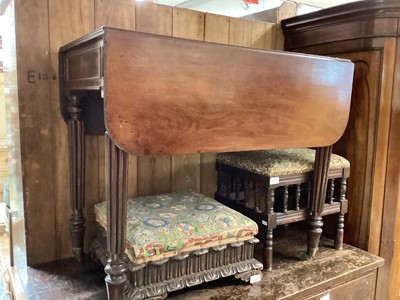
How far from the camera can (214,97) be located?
995 mm

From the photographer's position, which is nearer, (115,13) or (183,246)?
(183,246)

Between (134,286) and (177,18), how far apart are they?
1.07m

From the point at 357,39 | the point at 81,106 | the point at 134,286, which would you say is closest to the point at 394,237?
the point at 357,39

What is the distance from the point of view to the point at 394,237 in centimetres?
164

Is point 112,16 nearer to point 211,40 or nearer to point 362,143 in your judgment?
point 211,40

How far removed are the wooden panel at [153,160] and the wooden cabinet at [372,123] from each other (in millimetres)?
690

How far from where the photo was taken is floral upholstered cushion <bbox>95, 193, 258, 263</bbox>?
1.05 meters

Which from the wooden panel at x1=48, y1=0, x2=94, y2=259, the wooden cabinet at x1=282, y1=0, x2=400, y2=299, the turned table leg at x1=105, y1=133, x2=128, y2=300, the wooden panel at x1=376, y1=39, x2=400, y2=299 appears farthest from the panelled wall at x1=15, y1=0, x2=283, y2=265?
the wooden panel at x1=376, y1=39, x2=400, y2=299

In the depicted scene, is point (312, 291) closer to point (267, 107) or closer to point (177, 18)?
point (267, 107)

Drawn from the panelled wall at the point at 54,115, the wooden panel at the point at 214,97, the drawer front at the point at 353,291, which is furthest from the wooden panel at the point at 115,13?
the drawer front at the point at 353,291

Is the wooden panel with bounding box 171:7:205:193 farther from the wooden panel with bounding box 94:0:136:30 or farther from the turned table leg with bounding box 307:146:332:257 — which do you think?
the turned table leg with bounding box 307:146:332:257

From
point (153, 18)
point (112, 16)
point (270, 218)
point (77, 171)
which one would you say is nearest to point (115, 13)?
point (112, 16)

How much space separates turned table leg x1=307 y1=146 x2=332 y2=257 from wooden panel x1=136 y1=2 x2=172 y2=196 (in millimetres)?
621

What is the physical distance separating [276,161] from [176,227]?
483 millimetres
